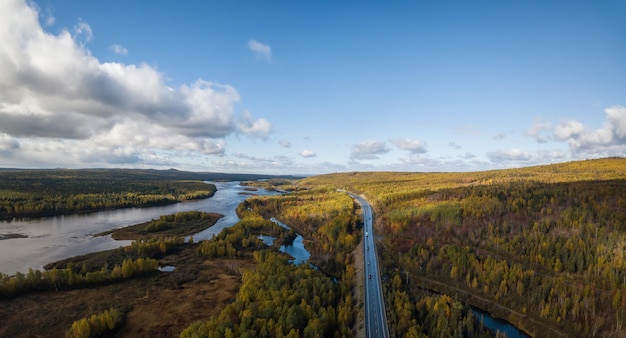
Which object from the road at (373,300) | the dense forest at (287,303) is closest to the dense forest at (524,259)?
the road at (373,300)

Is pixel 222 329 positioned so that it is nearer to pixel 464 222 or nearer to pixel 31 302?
pixel 31 302

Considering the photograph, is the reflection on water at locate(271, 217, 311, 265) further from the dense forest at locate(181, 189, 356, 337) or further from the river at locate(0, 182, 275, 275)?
the river at locate(0, 182, 275, 275)

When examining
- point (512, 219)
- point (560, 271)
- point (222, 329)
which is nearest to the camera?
point (222, 329)

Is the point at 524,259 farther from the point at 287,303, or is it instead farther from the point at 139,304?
the point at 139,304

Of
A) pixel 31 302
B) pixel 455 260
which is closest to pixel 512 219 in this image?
pixel 455 260

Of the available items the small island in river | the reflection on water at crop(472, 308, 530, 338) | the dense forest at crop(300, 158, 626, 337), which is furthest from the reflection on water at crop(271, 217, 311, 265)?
the reflection on water at crop(472, 308, 530, 338)

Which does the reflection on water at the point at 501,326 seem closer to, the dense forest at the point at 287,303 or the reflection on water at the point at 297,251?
the dense forest at the point at 287,303
